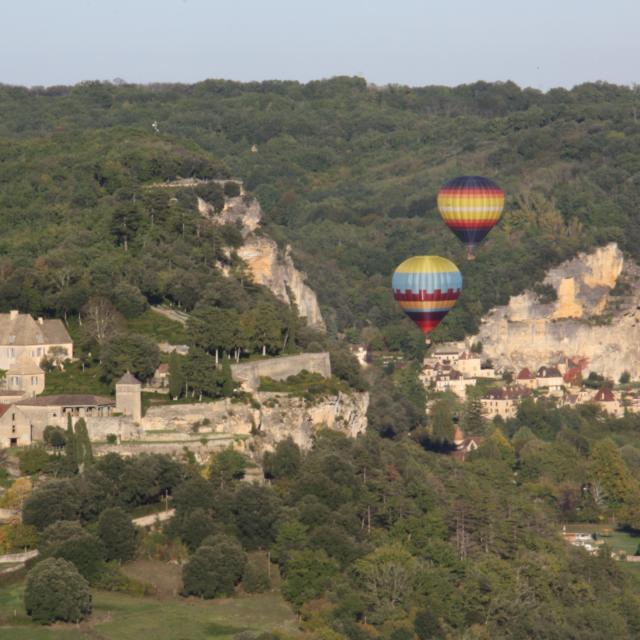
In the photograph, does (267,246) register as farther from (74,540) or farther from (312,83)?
(312,83)

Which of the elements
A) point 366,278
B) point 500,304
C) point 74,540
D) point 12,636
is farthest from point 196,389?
point 366,278

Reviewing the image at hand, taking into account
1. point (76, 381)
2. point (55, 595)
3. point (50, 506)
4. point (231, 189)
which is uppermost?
point (231, 189)

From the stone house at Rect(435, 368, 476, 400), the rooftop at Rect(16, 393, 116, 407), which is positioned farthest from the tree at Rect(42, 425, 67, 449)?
the stone house at Rect(435, 368, 476, 400)

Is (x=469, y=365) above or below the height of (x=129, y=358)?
above

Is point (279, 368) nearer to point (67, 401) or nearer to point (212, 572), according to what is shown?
point (67, 401)

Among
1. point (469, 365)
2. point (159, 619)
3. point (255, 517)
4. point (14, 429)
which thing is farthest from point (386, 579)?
point (469, 365)

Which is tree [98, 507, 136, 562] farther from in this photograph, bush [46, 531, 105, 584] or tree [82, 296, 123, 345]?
tree [82, 296, 123, 345]
